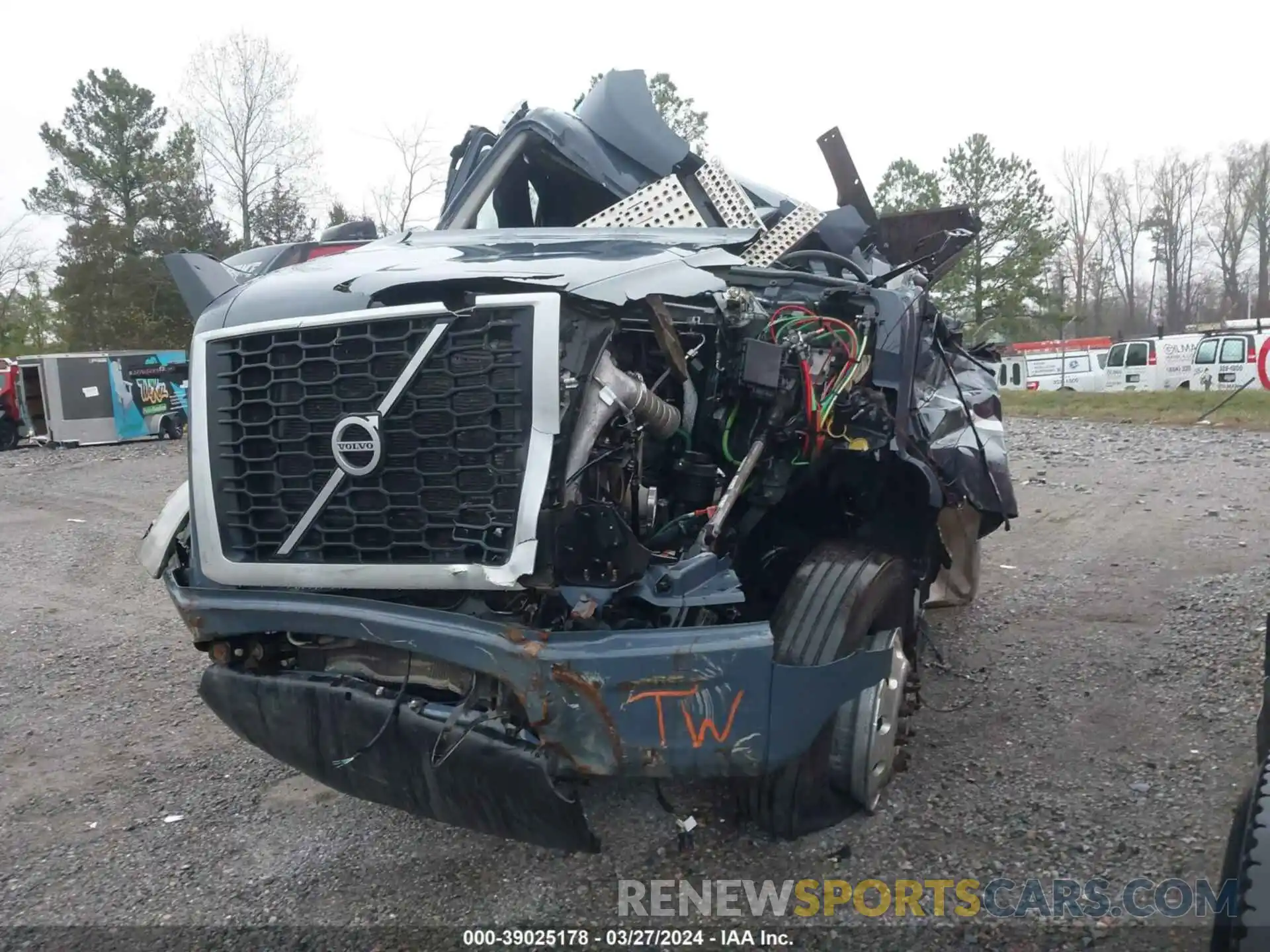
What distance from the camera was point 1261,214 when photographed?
4831cm

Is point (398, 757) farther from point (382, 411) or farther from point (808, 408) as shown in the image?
point (808, 408)

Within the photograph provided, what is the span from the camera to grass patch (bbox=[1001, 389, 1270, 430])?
15008mm

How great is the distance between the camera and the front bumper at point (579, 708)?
238 cm

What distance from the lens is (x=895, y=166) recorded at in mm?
35250

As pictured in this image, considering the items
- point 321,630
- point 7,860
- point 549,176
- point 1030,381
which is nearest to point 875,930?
point 321,630

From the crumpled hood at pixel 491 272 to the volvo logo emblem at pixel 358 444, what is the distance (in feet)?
1.05

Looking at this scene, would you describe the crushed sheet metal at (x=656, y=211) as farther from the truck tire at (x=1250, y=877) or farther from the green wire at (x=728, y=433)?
the truck tire at (x=1250, y=877)

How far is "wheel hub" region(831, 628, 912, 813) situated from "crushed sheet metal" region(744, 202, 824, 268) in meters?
1.61

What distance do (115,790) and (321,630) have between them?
1.72 metres

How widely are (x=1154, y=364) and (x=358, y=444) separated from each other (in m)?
23.3

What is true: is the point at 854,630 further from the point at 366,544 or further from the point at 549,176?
the point at 549,176

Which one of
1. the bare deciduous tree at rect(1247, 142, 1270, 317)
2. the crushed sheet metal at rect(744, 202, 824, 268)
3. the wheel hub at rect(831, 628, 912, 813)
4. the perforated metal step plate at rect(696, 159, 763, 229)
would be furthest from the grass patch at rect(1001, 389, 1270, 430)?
the bare deciduous tree at rect(1247, 142, 1270, 317)

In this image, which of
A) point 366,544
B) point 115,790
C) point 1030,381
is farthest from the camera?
point 1030,381

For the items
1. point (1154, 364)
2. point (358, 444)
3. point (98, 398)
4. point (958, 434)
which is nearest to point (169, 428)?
point (98, 398)
